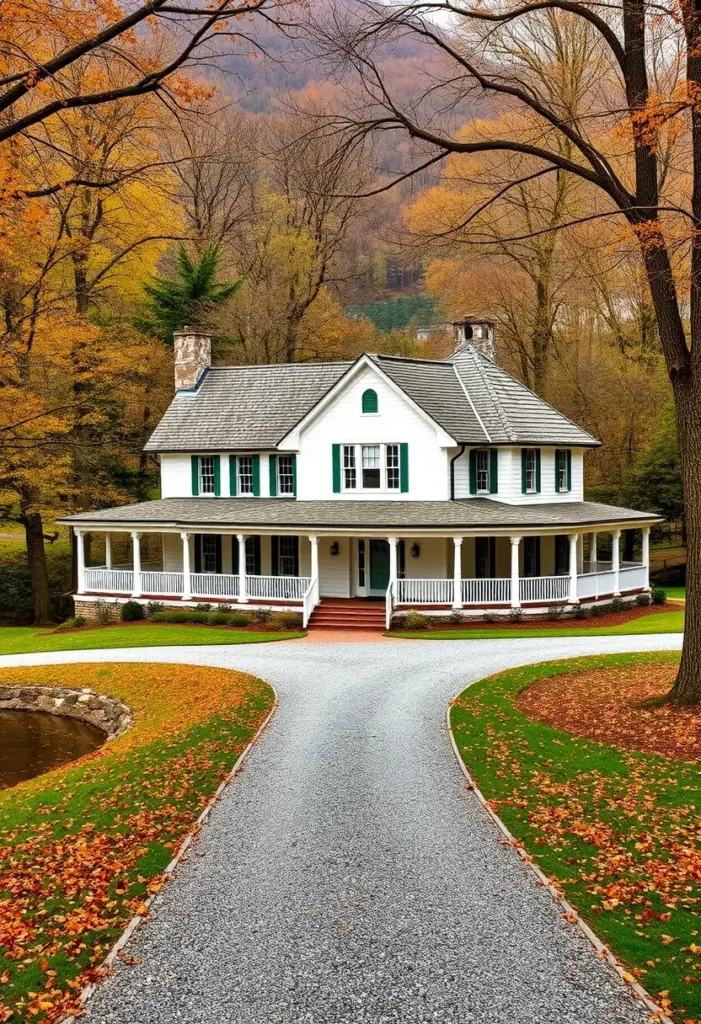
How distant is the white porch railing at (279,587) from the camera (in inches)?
1182

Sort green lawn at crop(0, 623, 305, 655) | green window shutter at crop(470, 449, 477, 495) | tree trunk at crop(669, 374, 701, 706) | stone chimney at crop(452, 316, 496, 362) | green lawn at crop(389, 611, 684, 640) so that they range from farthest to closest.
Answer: stone chimney at crop(452, 316, 496, 362), green window shutter at crop(470, 449, 477, 495), green lawn at crop(0, 623, 305, 655), green lawn at crop(389, 611, 684, 640), tree trunk at crop(669, 374, 701, 706)

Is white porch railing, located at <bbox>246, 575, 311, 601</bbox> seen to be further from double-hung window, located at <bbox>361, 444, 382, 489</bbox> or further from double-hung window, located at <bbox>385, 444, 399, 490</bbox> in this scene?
double-hung window, located at <bbox>385, 444, 399, 490</bbox>

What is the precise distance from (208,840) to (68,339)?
26999mm

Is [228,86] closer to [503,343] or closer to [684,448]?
[684,448]

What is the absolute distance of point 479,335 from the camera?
35375mm

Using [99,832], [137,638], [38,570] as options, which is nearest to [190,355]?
[38,570]

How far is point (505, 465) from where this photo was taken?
101 feet

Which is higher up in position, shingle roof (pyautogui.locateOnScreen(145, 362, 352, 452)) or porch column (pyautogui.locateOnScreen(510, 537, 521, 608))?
shingle roof (pyautogui.locateOnScreen(145, 362, 352, 452))

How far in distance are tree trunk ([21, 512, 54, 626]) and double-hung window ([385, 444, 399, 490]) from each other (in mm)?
15256

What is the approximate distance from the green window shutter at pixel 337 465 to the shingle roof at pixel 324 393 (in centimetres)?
174

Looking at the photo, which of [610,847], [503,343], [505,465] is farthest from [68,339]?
[610,847]

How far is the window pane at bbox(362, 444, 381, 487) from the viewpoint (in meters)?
31.0

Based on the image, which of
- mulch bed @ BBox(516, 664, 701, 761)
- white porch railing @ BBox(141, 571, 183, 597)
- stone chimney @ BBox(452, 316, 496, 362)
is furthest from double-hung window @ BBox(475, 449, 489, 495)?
mulch bed @ BBox(516, 664, 701, 761)

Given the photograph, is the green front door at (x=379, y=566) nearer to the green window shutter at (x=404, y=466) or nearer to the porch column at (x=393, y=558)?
the green window shutter at (x=404, y=466)
